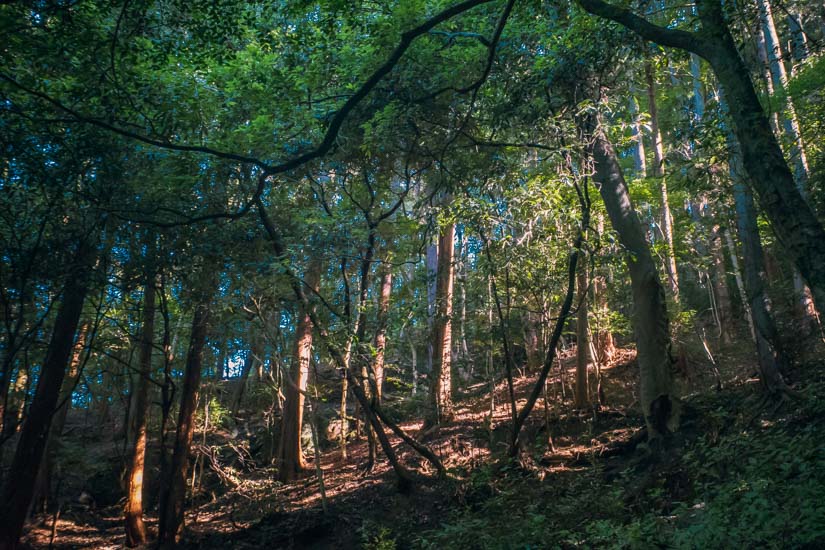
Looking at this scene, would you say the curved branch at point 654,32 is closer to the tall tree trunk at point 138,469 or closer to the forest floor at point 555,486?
the forest floor at point 555,486

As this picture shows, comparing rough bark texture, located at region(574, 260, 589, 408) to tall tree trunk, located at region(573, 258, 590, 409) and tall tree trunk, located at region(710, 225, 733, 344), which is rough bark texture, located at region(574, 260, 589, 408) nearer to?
tall tree trunk, located at region(573, 258, 590, 409)

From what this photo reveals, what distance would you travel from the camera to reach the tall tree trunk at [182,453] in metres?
11.3

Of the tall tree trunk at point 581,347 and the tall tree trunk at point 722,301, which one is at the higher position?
the tall tree trunk at point 722,301

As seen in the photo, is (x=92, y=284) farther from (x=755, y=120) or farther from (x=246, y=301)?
(x=755, y=120)

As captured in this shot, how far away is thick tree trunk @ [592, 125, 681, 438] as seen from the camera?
364 inches

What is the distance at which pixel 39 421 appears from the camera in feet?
33.5

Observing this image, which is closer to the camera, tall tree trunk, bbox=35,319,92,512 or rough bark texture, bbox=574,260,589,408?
rough bark texture, bbox=574,260,589,408

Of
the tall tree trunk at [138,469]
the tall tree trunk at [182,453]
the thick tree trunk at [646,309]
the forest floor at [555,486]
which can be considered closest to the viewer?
the forest floor at [555,486]

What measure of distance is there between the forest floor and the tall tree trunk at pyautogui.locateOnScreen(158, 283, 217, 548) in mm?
651

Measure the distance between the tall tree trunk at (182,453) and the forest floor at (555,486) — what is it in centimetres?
65

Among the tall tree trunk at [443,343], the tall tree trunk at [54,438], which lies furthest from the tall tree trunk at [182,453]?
the tall tree trunk at [443,343]

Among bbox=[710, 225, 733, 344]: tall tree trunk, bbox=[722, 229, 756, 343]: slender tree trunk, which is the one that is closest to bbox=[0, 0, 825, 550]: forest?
bbox=[722, 229, 756, 343]: slender tree trunk

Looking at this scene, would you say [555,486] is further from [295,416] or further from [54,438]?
[54,438]

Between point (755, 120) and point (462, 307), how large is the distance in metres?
8.13
